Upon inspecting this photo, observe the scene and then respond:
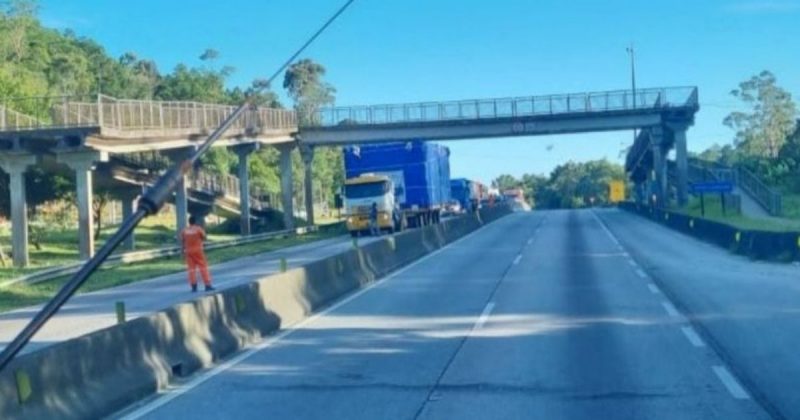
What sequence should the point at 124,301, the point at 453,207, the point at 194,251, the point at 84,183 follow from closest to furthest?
the point at 194,251 < the point at 124,301 < the point at 84,183 < the point at 453,207

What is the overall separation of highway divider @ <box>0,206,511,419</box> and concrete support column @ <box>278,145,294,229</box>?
168ft

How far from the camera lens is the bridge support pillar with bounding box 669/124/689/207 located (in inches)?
2842

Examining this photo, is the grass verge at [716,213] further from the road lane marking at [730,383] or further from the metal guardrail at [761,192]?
the road lane marking at [730,383]

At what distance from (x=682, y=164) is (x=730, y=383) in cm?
6319

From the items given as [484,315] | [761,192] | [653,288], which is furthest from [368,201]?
[484,315]

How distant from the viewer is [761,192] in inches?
2704

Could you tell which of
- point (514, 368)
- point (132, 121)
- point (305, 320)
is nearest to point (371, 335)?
point (305, 320)

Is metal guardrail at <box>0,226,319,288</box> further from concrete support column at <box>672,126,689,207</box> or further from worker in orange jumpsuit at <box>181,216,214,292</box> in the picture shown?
concrete support column at <box>672,126,689,207</box>

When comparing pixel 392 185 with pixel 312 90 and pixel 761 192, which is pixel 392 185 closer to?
pixel 761 192

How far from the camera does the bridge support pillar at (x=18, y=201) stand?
1955 inches

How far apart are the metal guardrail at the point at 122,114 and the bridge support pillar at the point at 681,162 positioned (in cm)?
2674

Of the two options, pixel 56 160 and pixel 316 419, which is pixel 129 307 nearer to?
pixel 316 419

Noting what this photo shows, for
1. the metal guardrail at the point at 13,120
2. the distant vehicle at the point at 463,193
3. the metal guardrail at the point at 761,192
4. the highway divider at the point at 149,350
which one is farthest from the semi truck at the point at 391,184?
the highway divider at the point at 149,350

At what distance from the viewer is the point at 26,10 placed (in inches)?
4823
